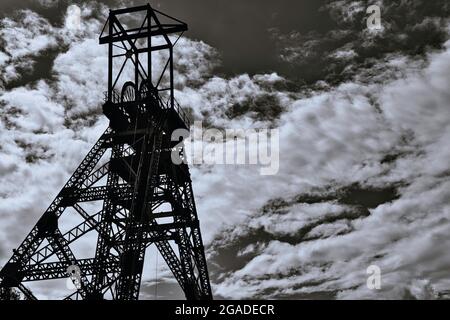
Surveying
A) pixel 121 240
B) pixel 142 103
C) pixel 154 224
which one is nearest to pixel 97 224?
pixel 121 240

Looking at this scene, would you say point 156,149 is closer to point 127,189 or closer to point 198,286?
point 127,189

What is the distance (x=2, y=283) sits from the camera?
28531 millimetres

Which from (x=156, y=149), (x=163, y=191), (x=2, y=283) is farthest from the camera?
(x=163, y=191)

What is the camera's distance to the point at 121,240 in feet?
96.4

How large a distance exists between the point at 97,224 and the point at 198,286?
7327mm

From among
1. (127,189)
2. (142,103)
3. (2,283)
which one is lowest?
(2,283)
